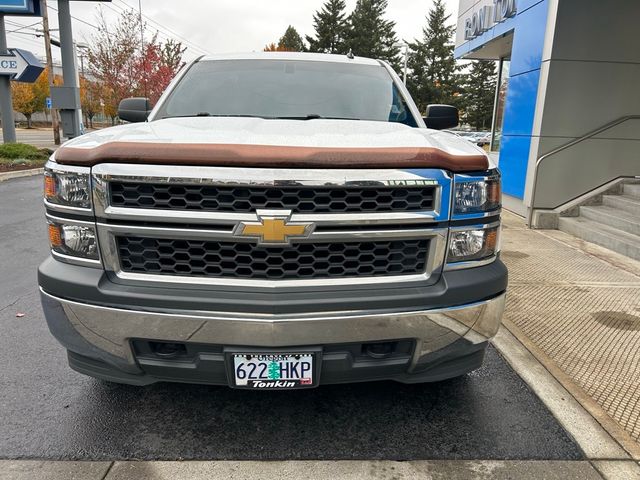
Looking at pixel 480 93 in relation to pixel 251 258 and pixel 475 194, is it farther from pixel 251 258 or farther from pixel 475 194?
pixel 251 258

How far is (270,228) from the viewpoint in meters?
1.98

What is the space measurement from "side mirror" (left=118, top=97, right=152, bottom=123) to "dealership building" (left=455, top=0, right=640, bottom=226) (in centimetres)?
610

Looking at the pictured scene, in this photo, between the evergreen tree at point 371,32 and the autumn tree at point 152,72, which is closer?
the autumn tree at point 152,72

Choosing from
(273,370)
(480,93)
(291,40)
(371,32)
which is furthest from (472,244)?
(291,40)

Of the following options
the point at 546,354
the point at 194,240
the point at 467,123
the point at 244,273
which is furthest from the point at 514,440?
the point at 467,123

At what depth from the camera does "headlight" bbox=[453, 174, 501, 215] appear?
6.95ft

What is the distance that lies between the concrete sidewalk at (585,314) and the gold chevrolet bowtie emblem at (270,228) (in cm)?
205

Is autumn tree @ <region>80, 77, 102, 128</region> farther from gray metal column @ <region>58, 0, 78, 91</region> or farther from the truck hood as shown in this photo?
the truck hood

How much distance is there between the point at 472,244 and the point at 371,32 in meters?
60.1

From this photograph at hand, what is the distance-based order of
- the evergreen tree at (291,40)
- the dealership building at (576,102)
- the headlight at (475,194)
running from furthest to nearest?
the evergreen tree at (291,40) → the dealership building at (576,102) → the headlight at (475,194)

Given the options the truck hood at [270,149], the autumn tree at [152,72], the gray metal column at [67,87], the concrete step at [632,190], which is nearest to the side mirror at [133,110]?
the truck hood at [270,149]

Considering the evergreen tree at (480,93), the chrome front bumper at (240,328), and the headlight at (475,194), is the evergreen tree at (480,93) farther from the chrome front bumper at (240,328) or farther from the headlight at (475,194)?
the chrome front bumper at (240,328)

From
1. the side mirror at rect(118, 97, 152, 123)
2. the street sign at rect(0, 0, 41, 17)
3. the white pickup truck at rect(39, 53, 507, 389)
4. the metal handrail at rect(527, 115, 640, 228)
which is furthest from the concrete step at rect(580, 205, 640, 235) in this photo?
the street sign at rect(0, 0, 41, 17)

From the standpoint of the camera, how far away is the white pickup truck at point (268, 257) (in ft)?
6.49
